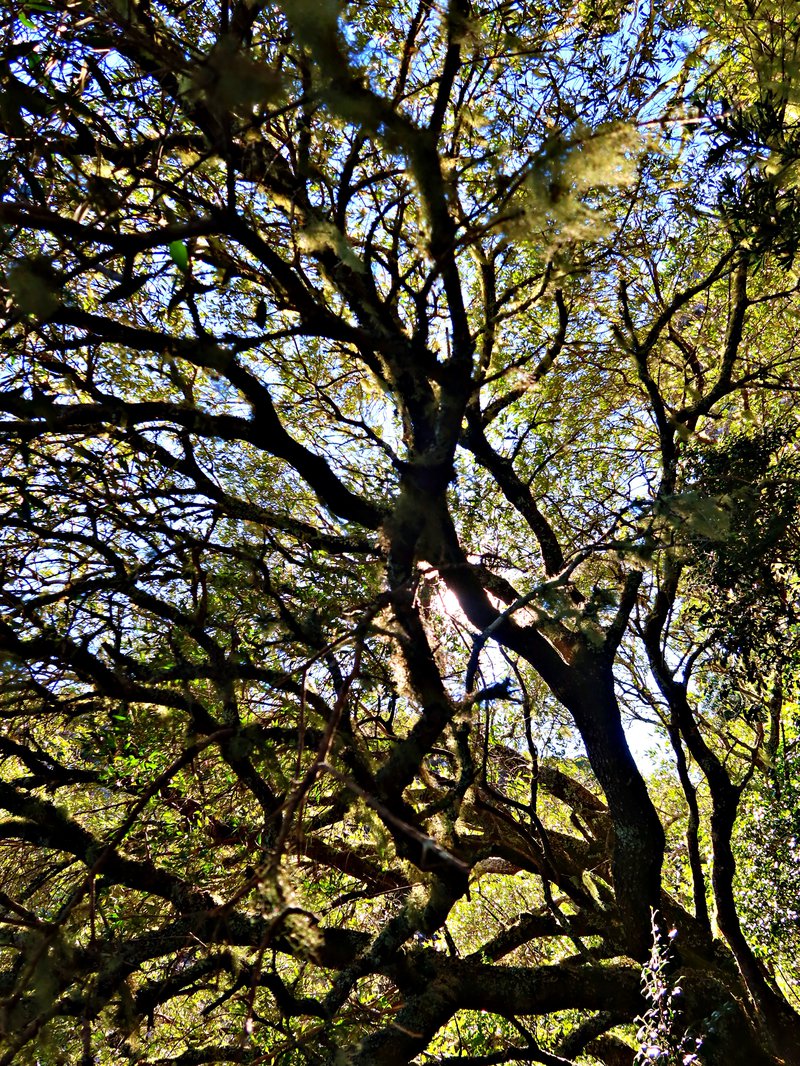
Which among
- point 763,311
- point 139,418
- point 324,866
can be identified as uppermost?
point 763,311

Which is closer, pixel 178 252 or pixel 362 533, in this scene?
pixel 178 252

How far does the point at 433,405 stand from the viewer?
13.4 ft

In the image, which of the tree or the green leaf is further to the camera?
the tree

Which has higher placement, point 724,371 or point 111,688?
point 724,371

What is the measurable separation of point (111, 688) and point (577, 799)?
472 centimetres

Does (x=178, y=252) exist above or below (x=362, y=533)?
below

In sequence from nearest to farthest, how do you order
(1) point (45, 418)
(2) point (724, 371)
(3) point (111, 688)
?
(1) point (45, 418) < (3) point (111, 688) < (2) point (724, 371)

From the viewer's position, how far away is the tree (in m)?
3.12

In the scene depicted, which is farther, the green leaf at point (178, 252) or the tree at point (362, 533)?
the tree at point (362, 533)

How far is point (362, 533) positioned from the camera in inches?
201

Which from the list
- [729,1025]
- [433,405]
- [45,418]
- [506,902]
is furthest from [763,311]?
[506,902]

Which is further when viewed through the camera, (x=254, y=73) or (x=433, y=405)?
(x=433, y=405)

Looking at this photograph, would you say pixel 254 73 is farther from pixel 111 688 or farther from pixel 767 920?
pixel 767 920

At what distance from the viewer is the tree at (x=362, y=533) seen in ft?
10.2
